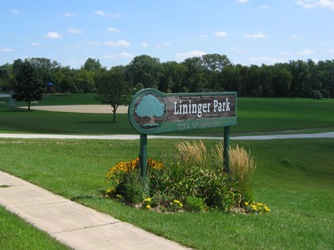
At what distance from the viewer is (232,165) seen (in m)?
7.75

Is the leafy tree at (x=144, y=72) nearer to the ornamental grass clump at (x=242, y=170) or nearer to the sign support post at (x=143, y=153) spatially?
the ornamental grass clump at (x=242, y=170)

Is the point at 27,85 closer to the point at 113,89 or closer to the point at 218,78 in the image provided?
the point at 113,89

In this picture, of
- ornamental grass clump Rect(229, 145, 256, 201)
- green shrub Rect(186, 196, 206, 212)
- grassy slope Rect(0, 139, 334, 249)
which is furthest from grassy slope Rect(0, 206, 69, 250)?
ornamental grass clump Rect(229, 145, 256, 201)

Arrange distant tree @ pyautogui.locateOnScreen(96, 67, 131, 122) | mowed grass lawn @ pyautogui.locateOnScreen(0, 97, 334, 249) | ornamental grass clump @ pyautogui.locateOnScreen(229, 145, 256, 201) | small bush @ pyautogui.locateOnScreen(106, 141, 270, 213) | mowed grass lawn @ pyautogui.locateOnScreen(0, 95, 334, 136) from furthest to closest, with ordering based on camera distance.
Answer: distant tree @ pyautogui.locateOnScreen(96, 67, 131, 122), mowed grass lawn @ pyautogui.locateOnScreen(0, 95, 334, 136), ornamental grass clump @ pyautogui.locateOnScreen(229, 145, 256, 201), small bush @ pyautogui.locateOnScreen(106, 141, 270, 213), mowed grass lawn @ pyautogui.locateOnScreen(0, 97, 334, 249)

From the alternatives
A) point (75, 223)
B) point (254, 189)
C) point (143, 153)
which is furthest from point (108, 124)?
point (75, 223)

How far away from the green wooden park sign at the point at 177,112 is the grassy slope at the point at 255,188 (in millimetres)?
1315

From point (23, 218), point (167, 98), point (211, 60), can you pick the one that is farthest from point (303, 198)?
point (211, 60)

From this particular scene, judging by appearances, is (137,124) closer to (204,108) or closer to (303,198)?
(204,108)

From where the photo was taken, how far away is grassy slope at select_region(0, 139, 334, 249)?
18.2ft

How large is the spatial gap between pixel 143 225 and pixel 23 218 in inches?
61.5

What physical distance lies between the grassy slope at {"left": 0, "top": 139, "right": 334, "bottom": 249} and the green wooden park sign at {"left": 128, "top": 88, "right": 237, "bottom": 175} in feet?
4.31

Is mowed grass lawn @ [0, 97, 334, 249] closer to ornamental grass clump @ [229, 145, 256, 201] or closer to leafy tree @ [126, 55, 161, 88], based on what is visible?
ornamental grass clump @ [229, 145, 256, 201]

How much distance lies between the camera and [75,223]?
5746 millimetres

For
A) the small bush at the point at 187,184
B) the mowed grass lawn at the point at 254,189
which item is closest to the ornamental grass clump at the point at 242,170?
the small bush at the point at 187,184
